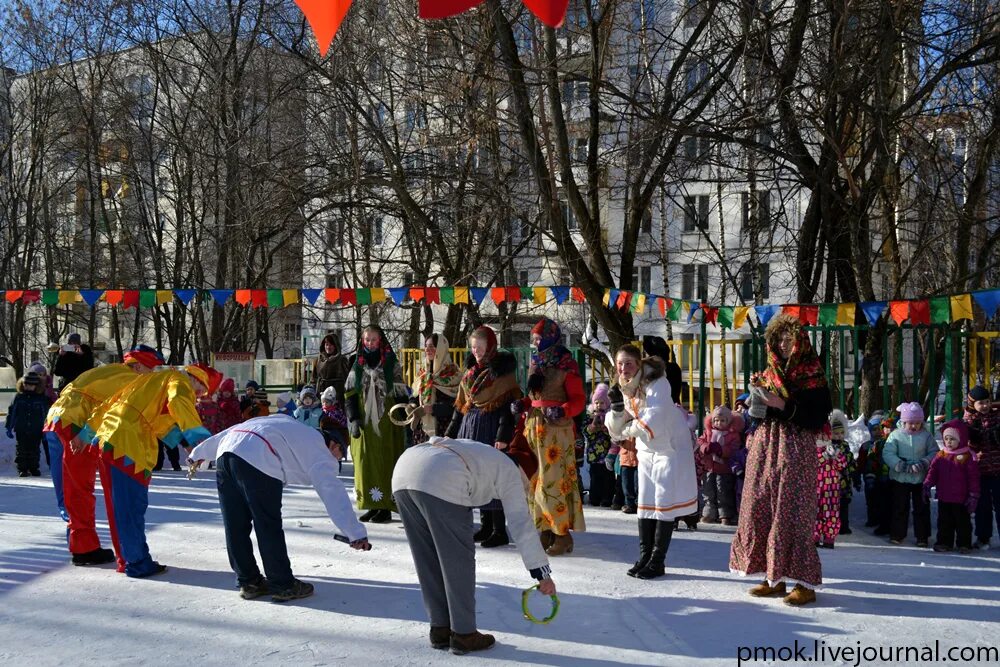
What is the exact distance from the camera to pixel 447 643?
485 cm

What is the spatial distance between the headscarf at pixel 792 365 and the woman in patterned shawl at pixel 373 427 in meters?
3.83

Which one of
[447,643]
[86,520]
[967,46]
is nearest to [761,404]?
[447,643]

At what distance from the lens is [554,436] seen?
7.26 m

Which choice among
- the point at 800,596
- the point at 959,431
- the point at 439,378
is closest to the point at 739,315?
the point at 959,431

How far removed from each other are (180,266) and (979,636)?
21771 millimetres

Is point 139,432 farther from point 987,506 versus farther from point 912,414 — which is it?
point 987,506

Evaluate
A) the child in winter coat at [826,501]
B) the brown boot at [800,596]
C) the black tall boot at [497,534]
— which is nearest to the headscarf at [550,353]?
the black tall boot at [497,534]

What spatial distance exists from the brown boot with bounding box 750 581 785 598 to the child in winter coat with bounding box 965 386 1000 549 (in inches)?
96.0

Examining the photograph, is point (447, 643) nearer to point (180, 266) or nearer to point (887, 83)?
point (887, 83)

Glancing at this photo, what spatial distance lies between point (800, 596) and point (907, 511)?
8.32ft

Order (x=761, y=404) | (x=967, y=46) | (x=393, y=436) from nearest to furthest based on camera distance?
(x=761, y=404)
(x=393, y=436)
(x=967, y=46)

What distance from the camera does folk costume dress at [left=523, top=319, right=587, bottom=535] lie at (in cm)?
719

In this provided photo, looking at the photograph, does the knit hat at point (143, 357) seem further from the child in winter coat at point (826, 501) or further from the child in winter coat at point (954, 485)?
the child in winter coat at point (954, 485)

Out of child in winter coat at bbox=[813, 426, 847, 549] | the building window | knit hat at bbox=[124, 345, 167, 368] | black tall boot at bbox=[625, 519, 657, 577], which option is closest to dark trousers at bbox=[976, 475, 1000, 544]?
child in winter coat at bbox=[813, 426, 847, 549]
